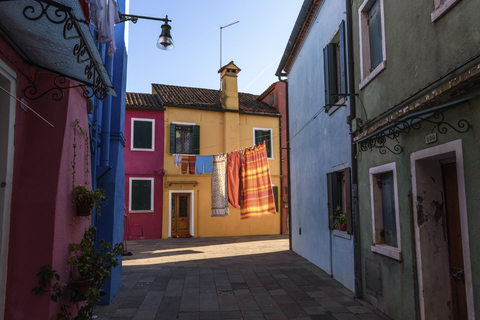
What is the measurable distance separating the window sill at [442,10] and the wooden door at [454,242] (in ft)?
5.55

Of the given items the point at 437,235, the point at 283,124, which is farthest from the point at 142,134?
the point at 437,235

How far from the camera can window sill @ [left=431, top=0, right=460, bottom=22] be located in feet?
12.0

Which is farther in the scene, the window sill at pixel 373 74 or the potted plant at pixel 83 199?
the window sill at pixel 373 74

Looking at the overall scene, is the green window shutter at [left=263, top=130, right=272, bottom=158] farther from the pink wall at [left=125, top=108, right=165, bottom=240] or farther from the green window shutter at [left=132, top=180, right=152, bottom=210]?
the green window shutter at [left=132, top=180, right=152, bottom=210]

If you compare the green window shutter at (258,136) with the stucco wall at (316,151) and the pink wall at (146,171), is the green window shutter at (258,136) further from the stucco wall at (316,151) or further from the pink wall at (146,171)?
the stucco wall at (316,151)

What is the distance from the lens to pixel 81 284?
3998mm

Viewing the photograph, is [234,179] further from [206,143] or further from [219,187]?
[206,143]

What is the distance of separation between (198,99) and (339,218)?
12.9 meters

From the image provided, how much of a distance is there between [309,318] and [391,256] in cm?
150

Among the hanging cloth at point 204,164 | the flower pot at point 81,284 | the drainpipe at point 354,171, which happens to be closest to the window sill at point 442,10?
the drainpipe at point 354,171

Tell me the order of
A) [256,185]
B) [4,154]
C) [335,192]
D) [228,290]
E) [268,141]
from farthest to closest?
[268,141] < [256,185] < [335,192] < [228,290] < [4,154]

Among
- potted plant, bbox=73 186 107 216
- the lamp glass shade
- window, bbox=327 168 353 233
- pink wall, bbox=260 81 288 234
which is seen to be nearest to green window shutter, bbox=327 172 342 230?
window, bbox=327 168 353 233

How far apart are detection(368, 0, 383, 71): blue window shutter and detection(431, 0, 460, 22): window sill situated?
173 cm

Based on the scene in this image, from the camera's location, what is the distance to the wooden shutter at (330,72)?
25.6 ft
